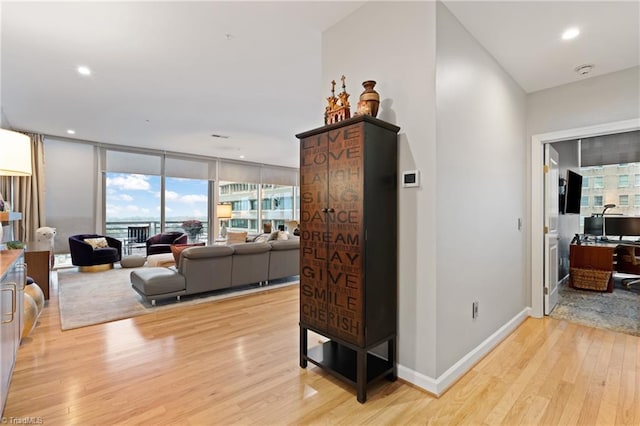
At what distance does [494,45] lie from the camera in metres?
2.70

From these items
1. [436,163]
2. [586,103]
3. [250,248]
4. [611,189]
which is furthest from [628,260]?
[250,248]

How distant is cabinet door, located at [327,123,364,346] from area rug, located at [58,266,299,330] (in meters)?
2.70

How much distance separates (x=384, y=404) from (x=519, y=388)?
981 millimetres

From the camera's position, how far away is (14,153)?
2492 millimetres

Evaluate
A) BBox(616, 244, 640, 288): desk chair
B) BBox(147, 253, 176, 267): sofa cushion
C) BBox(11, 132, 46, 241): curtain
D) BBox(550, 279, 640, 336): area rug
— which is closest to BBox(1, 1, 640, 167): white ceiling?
BBox(11, 132, 46, 241): curtain

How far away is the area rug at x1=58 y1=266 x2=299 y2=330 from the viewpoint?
353 centimetres

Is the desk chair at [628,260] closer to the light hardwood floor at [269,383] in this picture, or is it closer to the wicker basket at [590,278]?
the wicker basket at [590,278]

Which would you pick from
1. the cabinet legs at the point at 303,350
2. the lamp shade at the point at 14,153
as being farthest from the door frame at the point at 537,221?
the lamp shade at the point at 14,153

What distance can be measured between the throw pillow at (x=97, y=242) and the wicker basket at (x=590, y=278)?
867 centimetres

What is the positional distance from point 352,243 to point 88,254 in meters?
6.27

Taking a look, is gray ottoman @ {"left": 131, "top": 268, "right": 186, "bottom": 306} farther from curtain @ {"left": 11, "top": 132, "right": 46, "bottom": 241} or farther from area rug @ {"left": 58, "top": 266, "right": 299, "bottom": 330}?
curtain @ {"left": 11, "top": 132, "right": 46, "bottom": 241}

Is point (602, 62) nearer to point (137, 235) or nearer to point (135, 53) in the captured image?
point (135, 53)

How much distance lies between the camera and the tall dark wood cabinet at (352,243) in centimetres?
195

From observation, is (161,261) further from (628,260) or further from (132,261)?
(628,260)
